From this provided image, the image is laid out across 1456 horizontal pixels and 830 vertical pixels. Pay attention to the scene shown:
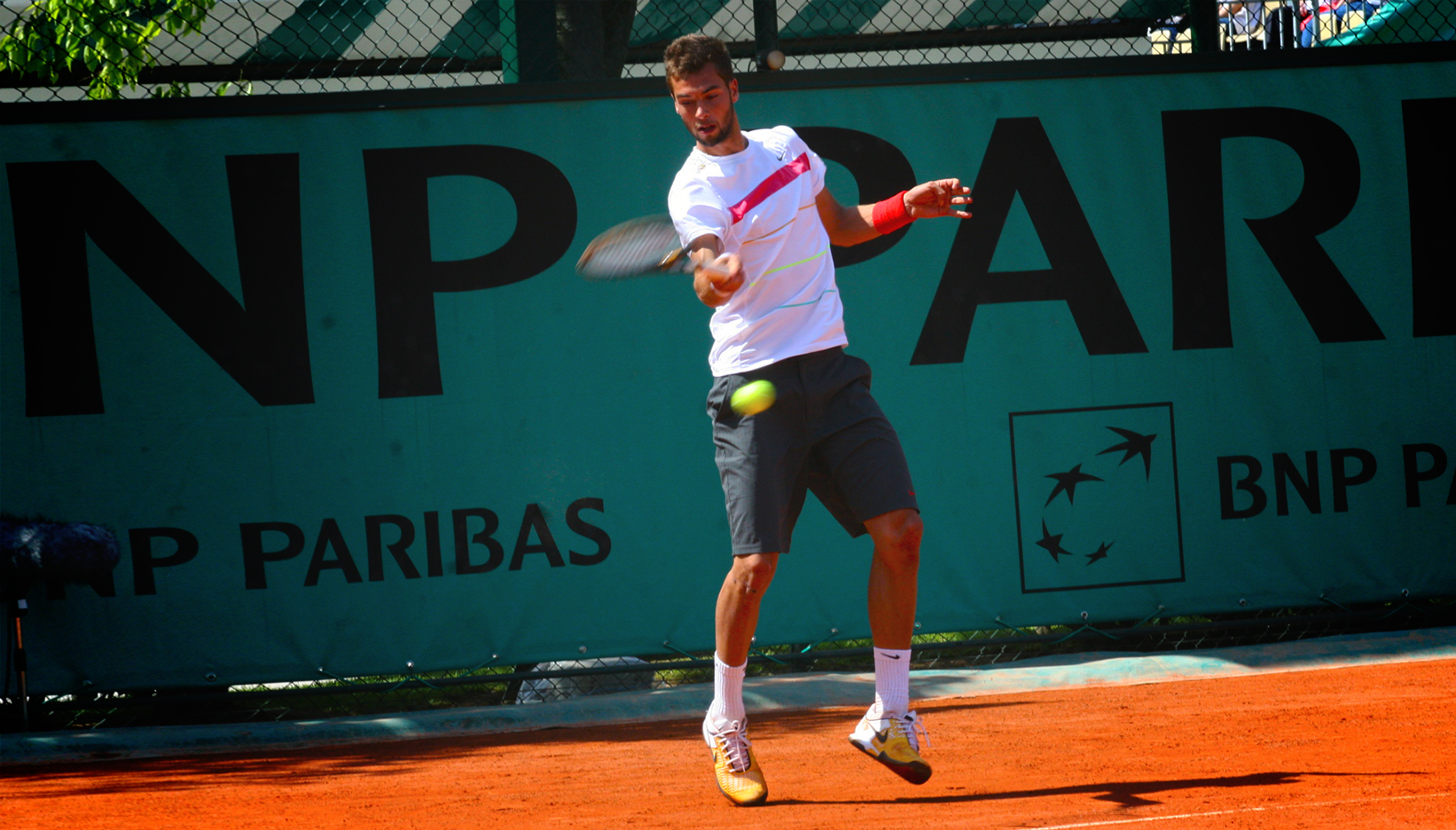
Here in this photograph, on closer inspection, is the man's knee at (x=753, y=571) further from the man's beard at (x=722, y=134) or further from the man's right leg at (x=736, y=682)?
the man's beard at (x=722, y=134)

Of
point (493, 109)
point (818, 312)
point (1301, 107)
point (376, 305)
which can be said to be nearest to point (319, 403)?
point (376, 305)

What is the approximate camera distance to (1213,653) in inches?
197

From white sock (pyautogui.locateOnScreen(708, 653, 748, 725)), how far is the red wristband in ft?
3.96

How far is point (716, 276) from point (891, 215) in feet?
2.28

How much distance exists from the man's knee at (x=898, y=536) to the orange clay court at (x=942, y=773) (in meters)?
0.60

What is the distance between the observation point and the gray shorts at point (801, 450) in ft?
10.4

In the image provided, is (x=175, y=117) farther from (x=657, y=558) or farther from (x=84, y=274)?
(x=657, y=558)

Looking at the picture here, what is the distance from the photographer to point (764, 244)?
126 inches

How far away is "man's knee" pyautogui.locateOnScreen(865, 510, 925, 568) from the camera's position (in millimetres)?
3174

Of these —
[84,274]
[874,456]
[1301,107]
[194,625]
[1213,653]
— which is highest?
[1301,107]

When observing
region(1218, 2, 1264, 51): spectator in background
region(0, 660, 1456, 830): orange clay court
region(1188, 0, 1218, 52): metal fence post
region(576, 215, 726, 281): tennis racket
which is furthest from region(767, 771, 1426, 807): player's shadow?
region(1218, 2, 1264, 51): spectator in background

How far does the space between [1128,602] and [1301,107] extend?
86.9 inches

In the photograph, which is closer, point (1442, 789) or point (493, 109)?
point (1442, 789)

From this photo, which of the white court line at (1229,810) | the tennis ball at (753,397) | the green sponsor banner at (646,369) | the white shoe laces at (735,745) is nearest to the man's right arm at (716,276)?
the tennis ball at (753,397)
